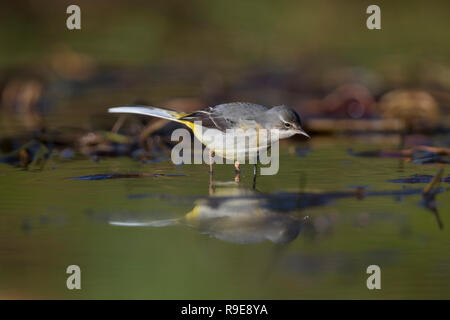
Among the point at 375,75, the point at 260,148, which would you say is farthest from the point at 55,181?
the point at 375,75

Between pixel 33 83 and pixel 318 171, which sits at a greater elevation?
pixel 33 83

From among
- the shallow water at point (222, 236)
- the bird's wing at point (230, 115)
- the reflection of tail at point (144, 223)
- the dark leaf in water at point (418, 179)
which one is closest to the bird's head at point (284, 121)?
the bird's wing at point (230, 115)

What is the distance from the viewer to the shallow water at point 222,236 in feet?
13.3

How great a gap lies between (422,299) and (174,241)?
1.62 meters

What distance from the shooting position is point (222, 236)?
15.9 feet

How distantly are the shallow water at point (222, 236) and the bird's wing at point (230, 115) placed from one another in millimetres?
494

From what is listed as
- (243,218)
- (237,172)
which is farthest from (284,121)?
(243,218)

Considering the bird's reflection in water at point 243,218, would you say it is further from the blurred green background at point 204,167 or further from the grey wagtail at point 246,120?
the grey wagtail at point 246,120

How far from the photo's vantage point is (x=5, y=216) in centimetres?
539

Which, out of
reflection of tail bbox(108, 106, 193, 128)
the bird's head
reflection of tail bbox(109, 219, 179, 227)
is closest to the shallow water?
reflection of tail bbox(109, 219, 179, 227)

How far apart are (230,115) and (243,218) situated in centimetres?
205

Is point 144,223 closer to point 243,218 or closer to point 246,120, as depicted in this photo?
point 243,218

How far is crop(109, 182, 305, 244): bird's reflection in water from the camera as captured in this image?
192 inches

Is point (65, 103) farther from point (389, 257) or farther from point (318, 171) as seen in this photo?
point (389, 257)
